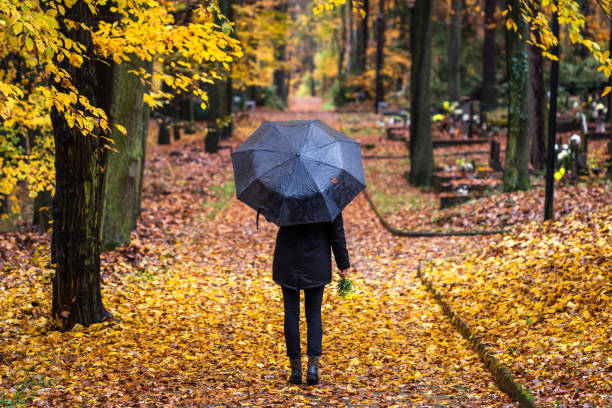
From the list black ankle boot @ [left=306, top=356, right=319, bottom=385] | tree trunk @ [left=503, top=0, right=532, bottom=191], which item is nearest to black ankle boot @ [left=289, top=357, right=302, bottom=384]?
black ankle boot @ [left=306, top=356, right=319, bottom=385]

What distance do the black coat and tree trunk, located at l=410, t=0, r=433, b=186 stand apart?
13.7m

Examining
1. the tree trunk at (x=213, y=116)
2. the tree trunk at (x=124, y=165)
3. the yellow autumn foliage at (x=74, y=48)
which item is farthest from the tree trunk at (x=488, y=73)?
the yellow autumn foliage at (x=74, y=48)

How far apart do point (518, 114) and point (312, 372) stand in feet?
32.2

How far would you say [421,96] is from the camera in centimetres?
1844

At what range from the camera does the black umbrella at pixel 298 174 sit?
5090 mm

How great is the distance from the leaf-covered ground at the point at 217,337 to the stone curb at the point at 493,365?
92mm

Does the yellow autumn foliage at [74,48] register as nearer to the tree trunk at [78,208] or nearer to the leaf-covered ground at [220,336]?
the tree trunk at [78,208]

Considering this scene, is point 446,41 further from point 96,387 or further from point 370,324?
point 96,387

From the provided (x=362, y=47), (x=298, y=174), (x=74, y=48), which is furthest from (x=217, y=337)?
(x=362, y=47)

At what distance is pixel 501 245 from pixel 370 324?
2895mm

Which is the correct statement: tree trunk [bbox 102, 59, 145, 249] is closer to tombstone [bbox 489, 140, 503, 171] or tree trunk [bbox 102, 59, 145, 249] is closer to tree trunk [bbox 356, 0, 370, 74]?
tombstone [bbox 489, 140, 503, 171]

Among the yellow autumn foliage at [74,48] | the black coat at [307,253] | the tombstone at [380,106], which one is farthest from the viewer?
the tombstone at [380,106]

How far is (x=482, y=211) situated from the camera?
13.0 m

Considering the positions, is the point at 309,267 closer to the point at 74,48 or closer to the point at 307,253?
the point at 307,253
